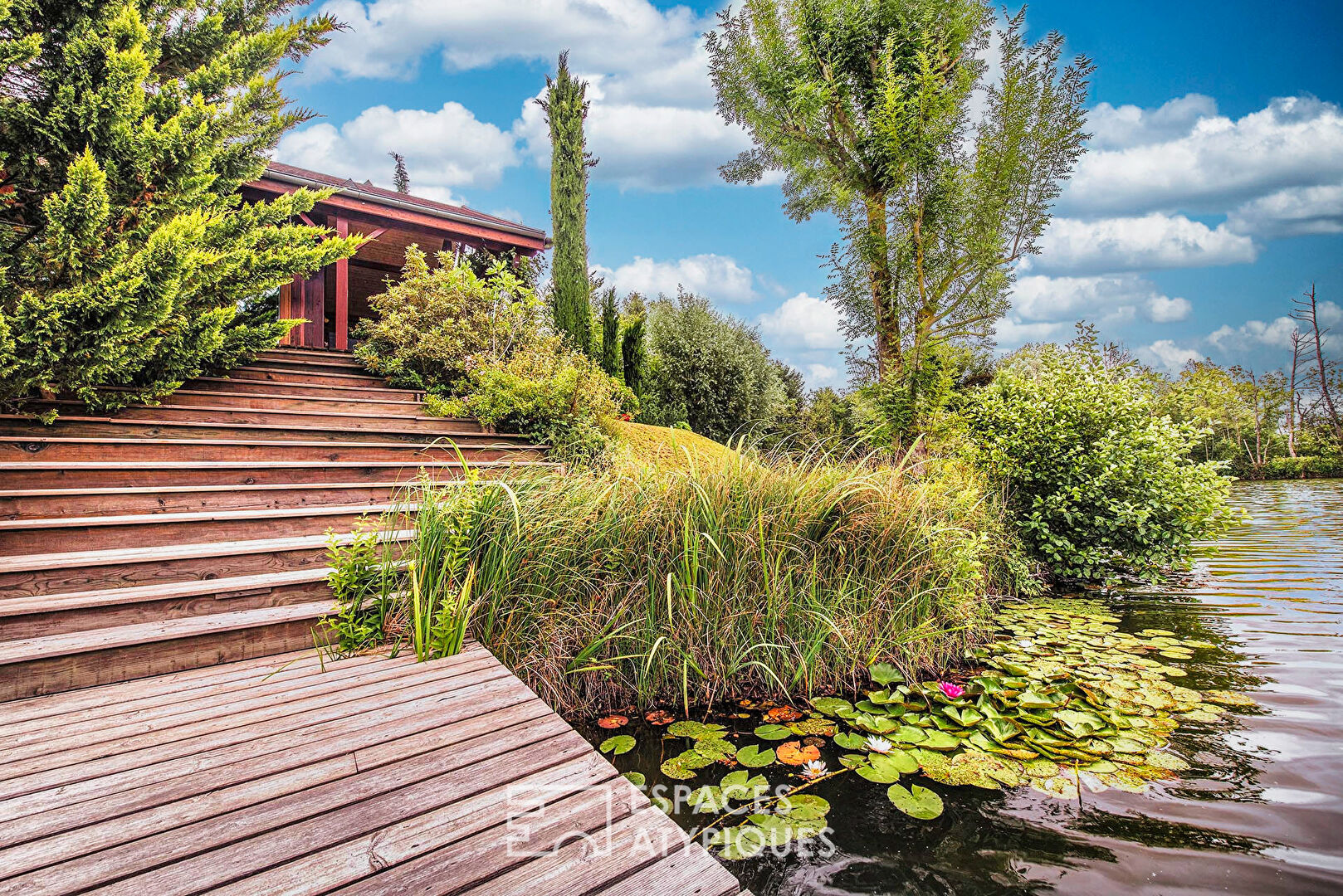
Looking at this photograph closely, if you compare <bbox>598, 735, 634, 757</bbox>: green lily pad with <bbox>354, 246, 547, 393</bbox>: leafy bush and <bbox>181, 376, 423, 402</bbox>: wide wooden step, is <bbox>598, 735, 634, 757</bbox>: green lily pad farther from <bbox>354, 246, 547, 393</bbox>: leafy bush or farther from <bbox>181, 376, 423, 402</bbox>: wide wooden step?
<bbox>181, 376, 423, 402</bbox>: wide wooden step

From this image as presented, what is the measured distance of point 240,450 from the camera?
4.84 metres

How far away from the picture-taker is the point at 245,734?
1699mm

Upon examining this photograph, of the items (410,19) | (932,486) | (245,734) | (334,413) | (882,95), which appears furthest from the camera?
(410,19)

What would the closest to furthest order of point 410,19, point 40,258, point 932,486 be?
point 932,486 → point 40,258 → point 410,19

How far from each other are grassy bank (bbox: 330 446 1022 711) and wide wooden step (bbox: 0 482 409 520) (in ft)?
2.42

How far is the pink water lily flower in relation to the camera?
8.83 feet

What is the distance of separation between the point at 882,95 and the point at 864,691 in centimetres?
854

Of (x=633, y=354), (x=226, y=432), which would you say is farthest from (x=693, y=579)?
(x=633, y=354)

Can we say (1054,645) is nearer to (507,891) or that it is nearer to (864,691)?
(864,691)

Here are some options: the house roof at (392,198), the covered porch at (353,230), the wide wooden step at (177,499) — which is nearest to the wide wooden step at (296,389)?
the wide wooden step at (177,499)

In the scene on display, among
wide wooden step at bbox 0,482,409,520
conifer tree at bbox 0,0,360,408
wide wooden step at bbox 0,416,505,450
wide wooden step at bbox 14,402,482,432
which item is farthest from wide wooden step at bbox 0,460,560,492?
conifer tree at bbox 0,0,360,408

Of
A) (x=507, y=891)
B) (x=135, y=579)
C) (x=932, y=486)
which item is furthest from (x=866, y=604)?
(x=135, y=579)

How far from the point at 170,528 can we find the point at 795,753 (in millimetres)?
3685

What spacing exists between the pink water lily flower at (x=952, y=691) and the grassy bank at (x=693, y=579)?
33 centimetres
